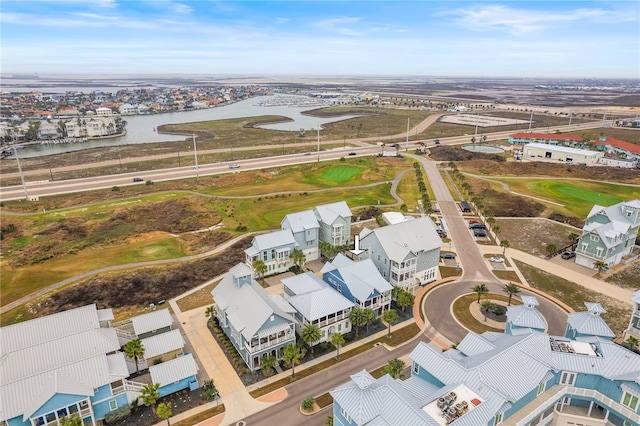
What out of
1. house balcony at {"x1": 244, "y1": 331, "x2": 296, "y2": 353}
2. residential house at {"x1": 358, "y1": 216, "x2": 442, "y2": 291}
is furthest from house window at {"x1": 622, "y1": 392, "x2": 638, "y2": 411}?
house balcony at {"x1": 244, "y1": 331, "x2": 296, "y2": 353}

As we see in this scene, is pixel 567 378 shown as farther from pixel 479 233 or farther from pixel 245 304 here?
pixel 479 233

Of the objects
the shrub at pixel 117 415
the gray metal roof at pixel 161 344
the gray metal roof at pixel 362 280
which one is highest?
the gray metal roof at pixel 362 280

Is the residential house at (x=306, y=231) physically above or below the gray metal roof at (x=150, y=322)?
above

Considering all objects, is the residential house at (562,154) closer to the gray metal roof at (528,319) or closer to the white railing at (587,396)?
the gray metal roof at (528,319)

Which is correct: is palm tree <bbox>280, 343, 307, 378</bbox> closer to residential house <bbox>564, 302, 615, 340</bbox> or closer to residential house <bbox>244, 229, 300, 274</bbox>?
residential house <bbox>244, 229, 300, 274</bbox>

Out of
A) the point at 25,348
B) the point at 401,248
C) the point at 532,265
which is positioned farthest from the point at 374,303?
the point at 25,348

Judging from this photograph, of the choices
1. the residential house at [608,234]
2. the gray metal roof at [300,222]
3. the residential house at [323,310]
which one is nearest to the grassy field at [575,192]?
the residential house at [608,234]

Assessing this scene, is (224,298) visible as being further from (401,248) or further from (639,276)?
(639,276)
